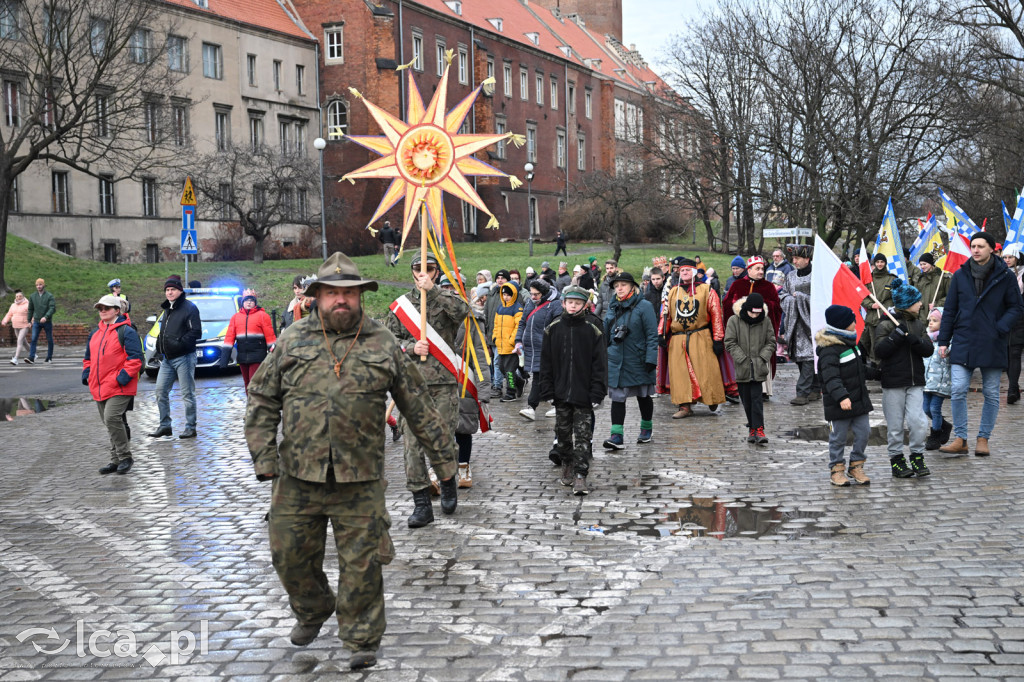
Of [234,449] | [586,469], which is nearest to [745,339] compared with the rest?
[586,469]

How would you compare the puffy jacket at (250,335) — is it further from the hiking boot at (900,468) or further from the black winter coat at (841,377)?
the hiking boot at (900,468)

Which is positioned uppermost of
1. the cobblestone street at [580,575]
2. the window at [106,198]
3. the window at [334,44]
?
the window at [334,44]

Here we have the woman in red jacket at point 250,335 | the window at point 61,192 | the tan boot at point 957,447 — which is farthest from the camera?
the window at point 61,192

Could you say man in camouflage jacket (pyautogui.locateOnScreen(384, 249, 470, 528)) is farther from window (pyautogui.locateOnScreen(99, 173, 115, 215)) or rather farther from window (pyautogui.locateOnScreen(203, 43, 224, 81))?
window (pyautogui.locateOnScreen(203, 43, 224, 81))

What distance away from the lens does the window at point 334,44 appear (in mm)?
59531

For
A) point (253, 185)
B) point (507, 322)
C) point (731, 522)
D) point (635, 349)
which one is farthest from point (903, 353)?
point (253, 185)

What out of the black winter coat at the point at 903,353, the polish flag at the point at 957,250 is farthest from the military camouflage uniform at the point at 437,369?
the polish flag at the point at 957,250

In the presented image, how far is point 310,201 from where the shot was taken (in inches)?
2217

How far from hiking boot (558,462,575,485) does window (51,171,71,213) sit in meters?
43.2

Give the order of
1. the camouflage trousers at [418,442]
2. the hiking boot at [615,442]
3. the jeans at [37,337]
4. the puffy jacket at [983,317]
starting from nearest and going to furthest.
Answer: the camouflage trousers at [418,442], the puffy jacket at [983,317], the hiking boot at [615,442], the jeans at [37,337]

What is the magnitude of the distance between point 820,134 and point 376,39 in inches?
1302

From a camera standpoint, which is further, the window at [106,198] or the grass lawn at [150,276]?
the window at [106,198]

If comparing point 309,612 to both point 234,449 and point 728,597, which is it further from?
point 234,449

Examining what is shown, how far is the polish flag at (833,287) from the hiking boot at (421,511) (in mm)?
3934
